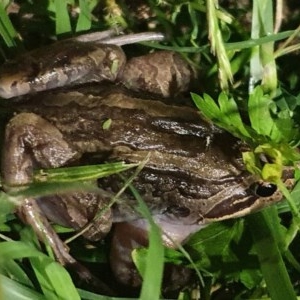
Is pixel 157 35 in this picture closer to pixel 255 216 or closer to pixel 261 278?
pixel 255 216

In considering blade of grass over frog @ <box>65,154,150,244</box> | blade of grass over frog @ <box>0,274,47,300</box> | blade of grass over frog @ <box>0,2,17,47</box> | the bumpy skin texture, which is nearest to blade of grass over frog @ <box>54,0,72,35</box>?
blade of grass over frog @ <box>0,2,17,47</box>

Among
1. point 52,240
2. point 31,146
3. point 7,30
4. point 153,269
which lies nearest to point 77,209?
point 52,240

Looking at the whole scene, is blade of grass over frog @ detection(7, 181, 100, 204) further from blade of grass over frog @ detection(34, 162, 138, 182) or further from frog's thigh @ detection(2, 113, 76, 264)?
frog's thigh @ detection(2, 113, 76, 264)

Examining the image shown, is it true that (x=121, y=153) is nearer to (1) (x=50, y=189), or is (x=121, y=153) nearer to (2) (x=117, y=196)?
(2) (x=117, y=196)

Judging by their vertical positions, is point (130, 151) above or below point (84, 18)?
below

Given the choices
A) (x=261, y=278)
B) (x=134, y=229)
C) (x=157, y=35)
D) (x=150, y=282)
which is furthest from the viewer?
(x=157, y=35)

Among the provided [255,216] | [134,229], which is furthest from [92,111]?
[255,216]
